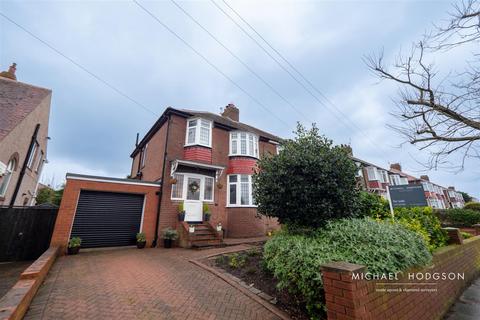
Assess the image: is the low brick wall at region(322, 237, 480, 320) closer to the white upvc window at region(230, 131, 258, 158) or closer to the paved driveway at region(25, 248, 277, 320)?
the paved driveway at region(25, 248, 277, 320)

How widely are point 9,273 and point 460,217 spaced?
23793 millimetres

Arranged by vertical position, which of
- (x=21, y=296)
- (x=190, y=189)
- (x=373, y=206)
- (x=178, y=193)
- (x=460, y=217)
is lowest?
(x=21, y=296)

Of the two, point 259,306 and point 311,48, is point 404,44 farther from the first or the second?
point 259,306

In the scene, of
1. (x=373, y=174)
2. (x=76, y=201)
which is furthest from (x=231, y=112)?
(x=373, y=174)

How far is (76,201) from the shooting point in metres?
8.19

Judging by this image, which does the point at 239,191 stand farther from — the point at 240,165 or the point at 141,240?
the point at 141,240

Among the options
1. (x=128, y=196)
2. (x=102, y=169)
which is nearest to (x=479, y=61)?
(x=128, y=196)

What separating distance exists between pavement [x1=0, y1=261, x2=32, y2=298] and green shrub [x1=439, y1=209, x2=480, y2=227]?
894 inches

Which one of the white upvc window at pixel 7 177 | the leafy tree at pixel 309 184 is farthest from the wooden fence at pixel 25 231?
the leafy tree at pixel 309 184

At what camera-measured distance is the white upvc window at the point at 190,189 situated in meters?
10.6

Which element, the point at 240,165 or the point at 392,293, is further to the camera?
the point at 240,165

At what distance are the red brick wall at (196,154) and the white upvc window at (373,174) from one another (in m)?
25.3

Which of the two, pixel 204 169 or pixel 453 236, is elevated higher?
pixel 204 169

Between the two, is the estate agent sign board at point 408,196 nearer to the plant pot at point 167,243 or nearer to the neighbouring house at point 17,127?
the plant pot at point 167,243
